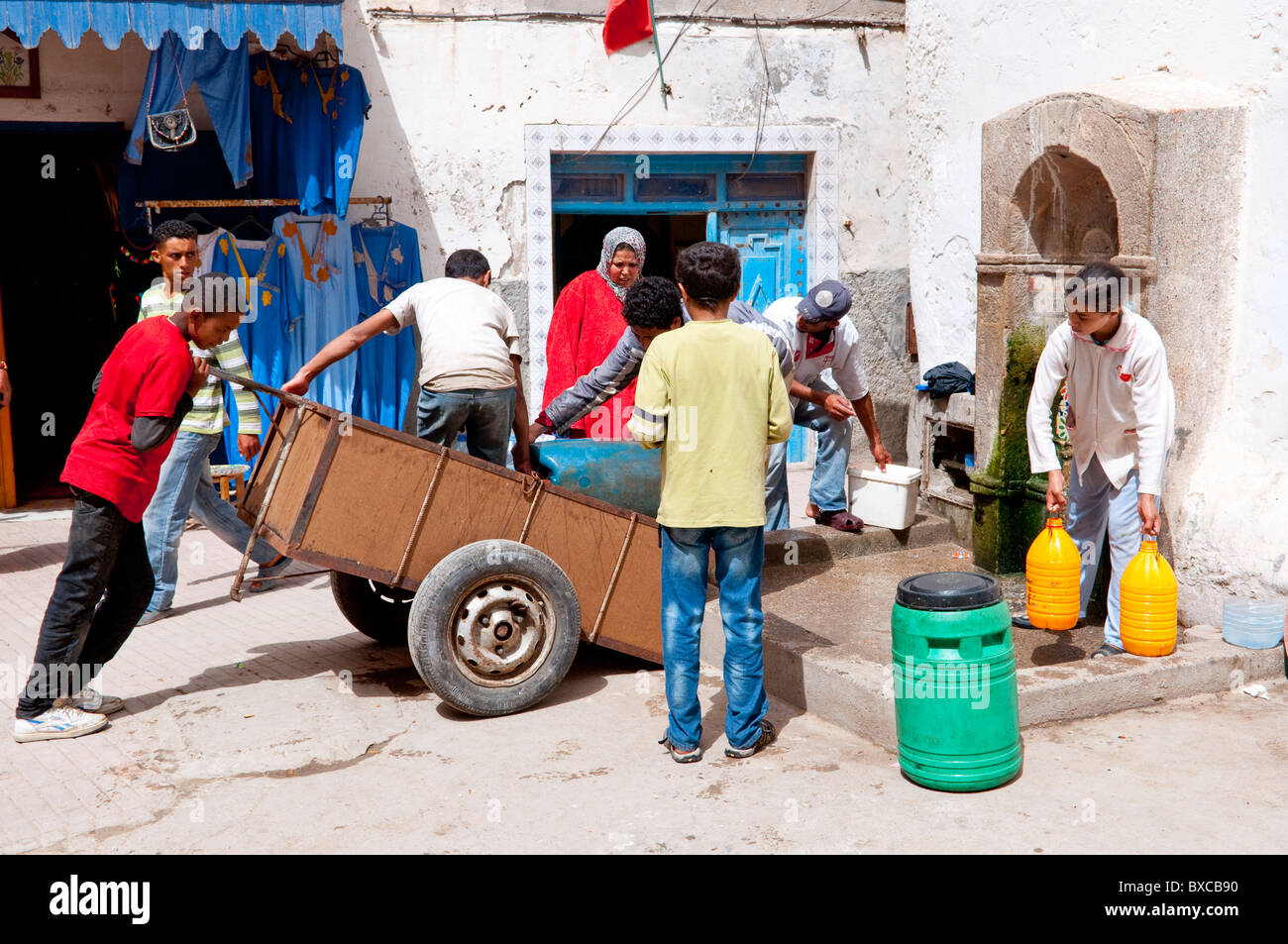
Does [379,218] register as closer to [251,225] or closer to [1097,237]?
[251,225]

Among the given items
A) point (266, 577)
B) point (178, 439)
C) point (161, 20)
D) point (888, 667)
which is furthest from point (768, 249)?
point (888, 667)

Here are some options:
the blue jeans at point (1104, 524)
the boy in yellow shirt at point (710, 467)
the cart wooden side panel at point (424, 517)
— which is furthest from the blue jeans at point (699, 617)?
the blue jeans at point (1104, 524)

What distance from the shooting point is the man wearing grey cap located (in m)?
6.27

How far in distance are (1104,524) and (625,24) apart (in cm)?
583

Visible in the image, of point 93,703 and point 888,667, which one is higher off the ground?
point 888,667

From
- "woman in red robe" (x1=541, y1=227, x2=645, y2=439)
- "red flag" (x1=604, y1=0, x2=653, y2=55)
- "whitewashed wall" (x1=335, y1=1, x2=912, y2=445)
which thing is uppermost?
"red flag" (x1=604, y1=0, x2=653, y2=55)

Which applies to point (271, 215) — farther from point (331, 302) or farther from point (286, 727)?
point (286, 727)

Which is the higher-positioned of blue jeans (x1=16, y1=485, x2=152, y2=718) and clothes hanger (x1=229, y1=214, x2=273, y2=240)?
clothes hanger (x1=229, y1=214, x2=273, y2=240)

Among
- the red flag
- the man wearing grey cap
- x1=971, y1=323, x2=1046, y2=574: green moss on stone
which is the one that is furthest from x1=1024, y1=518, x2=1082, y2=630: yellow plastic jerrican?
the red flag

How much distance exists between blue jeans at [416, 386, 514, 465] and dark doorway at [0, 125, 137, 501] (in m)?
5.46

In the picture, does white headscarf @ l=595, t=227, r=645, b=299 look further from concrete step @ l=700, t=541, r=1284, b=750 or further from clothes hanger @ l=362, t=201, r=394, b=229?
clothes hanger @ l=362, t=201, r=394, b=229

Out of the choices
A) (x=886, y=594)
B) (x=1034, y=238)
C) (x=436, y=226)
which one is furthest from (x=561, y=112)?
(x=886, y=594)

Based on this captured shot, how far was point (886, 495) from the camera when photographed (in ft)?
22.3

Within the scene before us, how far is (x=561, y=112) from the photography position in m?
9.44
